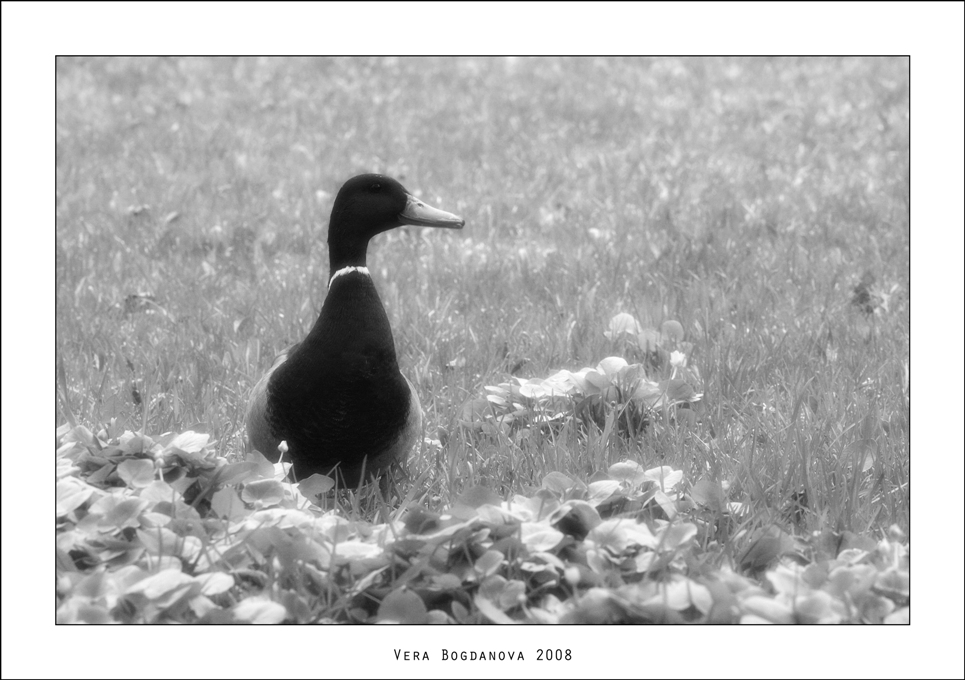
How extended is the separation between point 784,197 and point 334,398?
14.7 ft

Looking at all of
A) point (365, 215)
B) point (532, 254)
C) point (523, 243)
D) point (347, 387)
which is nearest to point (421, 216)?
point (365, 215)

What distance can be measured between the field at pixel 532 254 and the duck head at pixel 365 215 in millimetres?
711

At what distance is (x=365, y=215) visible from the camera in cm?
332

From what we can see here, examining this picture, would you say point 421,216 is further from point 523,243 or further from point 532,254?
point 523,243

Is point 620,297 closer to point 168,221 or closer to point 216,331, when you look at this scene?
point 216,331

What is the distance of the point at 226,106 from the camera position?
894 cm

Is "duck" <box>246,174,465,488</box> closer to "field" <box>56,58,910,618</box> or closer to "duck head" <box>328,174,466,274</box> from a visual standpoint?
"duck head" <box>328,174,466,274</box>

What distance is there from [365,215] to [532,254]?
8.22 feet

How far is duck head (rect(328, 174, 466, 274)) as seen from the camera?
3.28 m

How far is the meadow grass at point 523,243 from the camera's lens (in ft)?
11.7

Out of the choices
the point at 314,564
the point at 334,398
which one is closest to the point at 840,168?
the point at 334,398

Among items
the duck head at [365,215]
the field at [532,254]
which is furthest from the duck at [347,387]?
the field at [532,254]

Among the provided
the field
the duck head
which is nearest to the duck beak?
the duck head

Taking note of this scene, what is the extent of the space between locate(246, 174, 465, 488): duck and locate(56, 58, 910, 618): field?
161 mm
